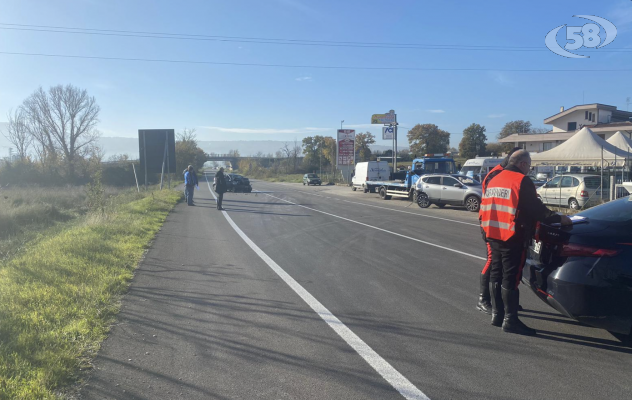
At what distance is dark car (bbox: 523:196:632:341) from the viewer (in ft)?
13.9

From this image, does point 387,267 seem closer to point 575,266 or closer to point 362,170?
point 575,266

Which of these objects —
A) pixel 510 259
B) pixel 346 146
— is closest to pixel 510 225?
pixel 510 259

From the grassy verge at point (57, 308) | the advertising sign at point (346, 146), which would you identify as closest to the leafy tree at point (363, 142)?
the advertising sign at point (346, 146)

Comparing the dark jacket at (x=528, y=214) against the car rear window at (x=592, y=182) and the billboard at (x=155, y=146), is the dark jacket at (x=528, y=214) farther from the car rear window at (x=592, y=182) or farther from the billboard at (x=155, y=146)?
the billboard at (x=155, y=146)

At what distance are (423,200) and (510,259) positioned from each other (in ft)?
57.6

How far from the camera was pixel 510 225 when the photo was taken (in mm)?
4664

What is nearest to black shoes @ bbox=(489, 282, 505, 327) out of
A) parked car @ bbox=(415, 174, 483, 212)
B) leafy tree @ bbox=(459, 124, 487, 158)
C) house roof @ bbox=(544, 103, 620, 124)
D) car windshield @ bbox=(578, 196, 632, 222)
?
car windshield @ bbox=(578, 196, 632, 222)

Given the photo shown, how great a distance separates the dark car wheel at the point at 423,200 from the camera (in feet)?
71.9

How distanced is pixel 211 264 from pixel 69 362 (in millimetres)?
4405

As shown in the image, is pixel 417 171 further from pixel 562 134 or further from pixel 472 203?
pixel 562 134

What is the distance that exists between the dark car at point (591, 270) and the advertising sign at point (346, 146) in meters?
48.1

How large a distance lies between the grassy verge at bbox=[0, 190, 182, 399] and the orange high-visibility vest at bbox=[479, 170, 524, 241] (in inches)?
164

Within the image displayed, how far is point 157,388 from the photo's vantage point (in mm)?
3707

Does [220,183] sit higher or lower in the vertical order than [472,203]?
higher
